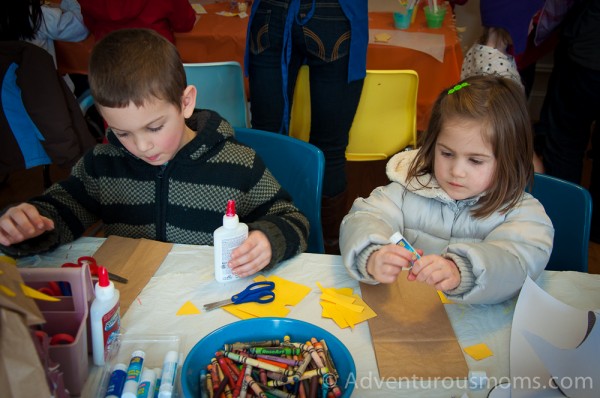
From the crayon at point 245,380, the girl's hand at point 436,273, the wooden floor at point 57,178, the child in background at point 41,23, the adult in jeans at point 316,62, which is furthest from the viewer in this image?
the wooden floor at point 57,178

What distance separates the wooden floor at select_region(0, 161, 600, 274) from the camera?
125 inches

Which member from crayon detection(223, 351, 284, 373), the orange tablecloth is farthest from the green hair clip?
the orange tablecloth

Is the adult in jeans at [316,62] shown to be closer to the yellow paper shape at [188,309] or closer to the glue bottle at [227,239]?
the glue bottle at [227,239]

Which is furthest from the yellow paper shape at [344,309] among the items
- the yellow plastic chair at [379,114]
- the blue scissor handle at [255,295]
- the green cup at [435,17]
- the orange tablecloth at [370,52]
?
the green cup at [435,17]

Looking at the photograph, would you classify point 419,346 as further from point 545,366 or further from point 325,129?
point 325,129

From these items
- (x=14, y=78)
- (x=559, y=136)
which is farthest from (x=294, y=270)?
(x=559, y=136)

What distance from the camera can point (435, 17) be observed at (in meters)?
2.90

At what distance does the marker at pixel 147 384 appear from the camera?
816 millimetres

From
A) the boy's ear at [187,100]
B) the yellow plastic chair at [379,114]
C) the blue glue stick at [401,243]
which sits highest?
the boy's ear at [187,100]

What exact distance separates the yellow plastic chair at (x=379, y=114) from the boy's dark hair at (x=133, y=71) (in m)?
1.16

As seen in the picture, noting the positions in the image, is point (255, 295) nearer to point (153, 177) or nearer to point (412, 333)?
point (412, 333)

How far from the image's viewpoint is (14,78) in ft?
7.34

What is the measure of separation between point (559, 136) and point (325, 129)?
1.41 metres

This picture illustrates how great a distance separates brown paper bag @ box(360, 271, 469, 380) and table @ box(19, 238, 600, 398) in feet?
0.06
